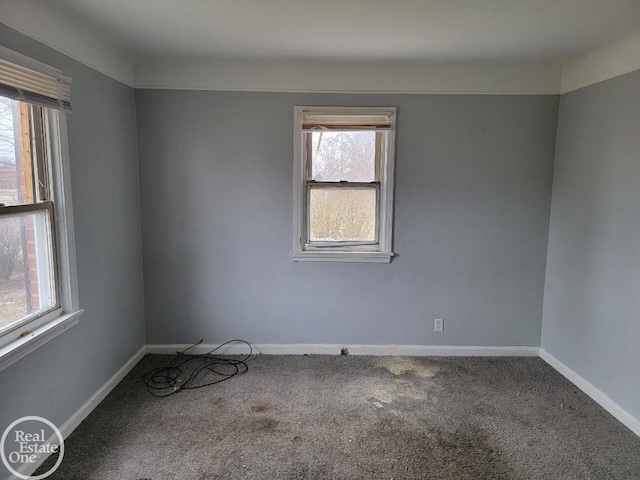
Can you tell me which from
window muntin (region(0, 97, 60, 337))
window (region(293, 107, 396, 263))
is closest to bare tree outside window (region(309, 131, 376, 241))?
window (region(293, 107, 396, 263))

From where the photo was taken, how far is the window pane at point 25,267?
1848 mm

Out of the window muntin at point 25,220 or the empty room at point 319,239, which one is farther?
the empty room at point 319,239

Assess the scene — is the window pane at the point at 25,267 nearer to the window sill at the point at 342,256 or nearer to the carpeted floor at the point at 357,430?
the carpeted floor at the point at 357,430

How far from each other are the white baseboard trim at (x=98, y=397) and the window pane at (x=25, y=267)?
2.24 ft

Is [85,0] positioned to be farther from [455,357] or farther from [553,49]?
[455,357]

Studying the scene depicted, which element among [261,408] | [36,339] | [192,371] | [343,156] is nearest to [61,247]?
[36,339]

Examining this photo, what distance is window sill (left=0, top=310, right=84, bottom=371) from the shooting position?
1739mm

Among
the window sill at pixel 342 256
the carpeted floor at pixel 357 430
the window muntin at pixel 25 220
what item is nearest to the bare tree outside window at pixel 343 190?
the window sill at pixel 342 256

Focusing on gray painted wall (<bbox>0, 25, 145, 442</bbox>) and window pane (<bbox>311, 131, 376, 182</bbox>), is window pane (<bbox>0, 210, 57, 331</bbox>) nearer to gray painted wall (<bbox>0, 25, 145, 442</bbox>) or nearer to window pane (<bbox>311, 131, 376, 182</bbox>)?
gray painted wall (<bbox>0, 25, 145, 442</bbox>)

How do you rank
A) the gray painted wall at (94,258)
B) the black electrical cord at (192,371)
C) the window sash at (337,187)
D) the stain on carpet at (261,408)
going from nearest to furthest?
1. the gray painted wall at (94,258)
2. the stain on carpet at (261,408)
3. the black electrical cord at (192,371)
4. the window sash at (337,187)

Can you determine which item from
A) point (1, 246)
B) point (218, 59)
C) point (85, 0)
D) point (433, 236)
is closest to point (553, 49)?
point (433, 236)

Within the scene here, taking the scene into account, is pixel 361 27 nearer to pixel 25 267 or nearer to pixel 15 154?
pixel 15 154

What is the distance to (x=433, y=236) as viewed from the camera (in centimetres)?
322

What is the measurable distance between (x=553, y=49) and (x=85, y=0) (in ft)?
9.34
